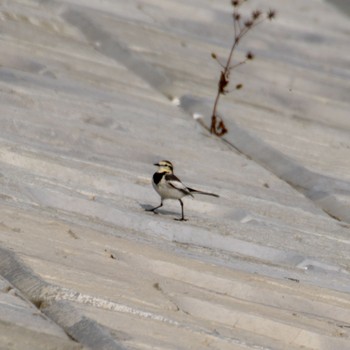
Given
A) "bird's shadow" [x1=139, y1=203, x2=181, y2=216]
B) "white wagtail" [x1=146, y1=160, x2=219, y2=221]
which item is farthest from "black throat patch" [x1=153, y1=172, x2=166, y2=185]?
"bird's shadow" [x1=139, y1=203, x2=181, y2=216]

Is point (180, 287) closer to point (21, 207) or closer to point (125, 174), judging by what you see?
point (21, 207)

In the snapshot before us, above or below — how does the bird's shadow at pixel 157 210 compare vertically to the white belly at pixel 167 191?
below

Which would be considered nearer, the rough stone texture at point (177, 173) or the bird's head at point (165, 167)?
the rough stone texture at point (177, 173)

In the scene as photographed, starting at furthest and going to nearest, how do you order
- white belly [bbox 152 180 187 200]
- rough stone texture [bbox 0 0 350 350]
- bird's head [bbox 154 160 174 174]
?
bird's head [bbox 154 160 174 174], white belly [bbox 152 180 187 200], rough stone texture [bbox 0 0 350 350]

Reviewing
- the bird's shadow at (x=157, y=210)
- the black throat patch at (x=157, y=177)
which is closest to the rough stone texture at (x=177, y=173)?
the bird's shadow at (x=157, y=210)

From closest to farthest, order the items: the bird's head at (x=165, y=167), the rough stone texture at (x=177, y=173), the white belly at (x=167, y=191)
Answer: the rough stone texture at (x=177, y=173) < the white belly at (x=167, y=191) < the bird's head at (x=165, y=167)

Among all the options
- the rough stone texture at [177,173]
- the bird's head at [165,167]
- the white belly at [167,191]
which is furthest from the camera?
the bird's head at [165,167]

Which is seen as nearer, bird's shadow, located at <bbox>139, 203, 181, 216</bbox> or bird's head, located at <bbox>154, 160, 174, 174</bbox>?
bird's shadow, located at <bbox>139, 203, 181, 216</bbox>

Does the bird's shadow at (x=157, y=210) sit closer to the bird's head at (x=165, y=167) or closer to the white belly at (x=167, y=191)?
the white belly at (x=167, y=191)

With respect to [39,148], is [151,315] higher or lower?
higher

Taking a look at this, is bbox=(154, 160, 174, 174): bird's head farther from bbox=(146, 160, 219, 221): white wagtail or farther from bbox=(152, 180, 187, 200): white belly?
bbox=(152, 180, 187, 200): white belly

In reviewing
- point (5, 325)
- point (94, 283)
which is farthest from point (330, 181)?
point (5, 325)
